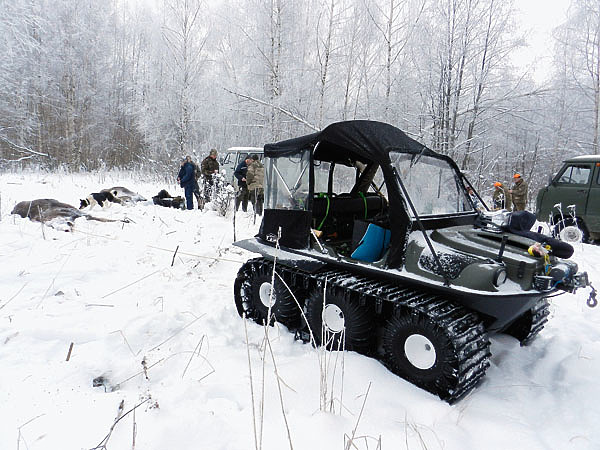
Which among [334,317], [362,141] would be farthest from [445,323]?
[362,141]

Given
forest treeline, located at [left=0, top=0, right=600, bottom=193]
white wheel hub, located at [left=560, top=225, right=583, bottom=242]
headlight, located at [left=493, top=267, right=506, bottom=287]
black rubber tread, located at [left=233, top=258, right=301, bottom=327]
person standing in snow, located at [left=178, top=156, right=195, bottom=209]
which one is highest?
forest treeline, located at [left=0, top=0, right=600, bottom=193]

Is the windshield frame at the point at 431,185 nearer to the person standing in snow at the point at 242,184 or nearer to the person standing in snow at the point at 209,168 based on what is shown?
the person standing in snow at the point at 242,184

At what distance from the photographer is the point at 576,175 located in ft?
26.1

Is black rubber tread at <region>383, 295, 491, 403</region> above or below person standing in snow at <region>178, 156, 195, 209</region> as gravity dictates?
below

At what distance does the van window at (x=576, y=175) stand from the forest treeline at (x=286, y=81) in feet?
12.2

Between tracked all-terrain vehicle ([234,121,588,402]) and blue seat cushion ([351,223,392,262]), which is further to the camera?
blue seat cushion ([351,223,392,262])

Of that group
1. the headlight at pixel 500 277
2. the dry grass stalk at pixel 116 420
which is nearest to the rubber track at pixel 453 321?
the headlight at pixel 500 277

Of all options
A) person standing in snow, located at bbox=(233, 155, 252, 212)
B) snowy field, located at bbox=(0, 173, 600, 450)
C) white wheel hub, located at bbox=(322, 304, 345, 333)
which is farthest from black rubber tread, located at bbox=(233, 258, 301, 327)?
person standing in snow, located at bbox=(233, 155, 252, 212)

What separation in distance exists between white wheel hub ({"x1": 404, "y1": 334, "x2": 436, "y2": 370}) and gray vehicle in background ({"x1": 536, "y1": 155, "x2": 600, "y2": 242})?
6.76m

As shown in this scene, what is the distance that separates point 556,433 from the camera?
2154 millimetres

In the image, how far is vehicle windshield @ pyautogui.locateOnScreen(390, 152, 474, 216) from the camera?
3.09 metres

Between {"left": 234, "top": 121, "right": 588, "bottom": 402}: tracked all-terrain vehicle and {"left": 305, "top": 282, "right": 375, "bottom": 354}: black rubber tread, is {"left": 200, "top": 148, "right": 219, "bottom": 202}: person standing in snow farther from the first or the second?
{"left": 305, "top": 282, "right": 375, "bottom": 354}: black rubber tread

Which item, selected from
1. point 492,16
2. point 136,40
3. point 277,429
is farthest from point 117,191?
point 136,40

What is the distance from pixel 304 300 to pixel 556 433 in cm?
216
